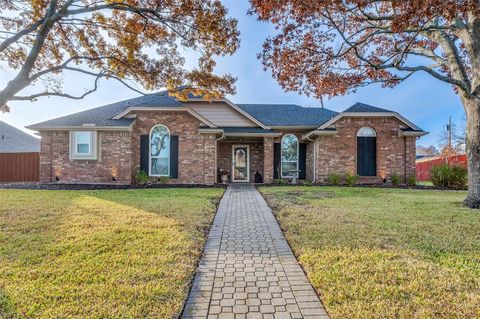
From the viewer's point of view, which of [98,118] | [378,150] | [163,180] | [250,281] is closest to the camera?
[250,281]

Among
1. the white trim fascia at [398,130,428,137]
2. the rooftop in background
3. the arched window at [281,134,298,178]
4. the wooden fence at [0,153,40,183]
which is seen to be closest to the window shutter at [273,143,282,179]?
the arched window at [281,134,298,178]

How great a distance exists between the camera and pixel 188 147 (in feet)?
48.7

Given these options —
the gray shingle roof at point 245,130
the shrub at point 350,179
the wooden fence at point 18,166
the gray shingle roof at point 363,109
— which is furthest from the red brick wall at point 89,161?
the gray shingle roof at point 363,109

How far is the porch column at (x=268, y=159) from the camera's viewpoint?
52.6 ft

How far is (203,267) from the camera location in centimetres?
383

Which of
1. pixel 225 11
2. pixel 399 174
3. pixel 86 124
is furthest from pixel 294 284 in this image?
pixel 399 174

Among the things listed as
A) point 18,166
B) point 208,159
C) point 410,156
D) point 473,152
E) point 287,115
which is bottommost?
point 18,166

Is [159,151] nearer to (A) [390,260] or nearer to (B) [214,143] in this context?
(B) [214,143]

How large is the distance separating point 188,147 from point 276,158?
18.2 ft

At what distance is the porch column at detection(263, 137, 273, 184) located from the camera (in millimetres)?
16031

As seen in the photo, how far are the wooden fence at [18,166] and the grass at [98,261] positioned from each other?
13.6m

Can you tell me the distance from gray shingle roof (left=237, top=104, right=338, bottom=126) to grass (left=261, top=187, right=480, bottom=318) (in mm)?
10630

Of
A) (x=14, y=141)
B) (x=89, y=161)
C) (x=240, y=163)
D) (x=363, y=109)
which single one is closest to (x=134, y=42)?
(x=89, y=161)

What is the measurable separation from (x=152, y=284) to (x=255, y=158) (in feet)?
48.6
